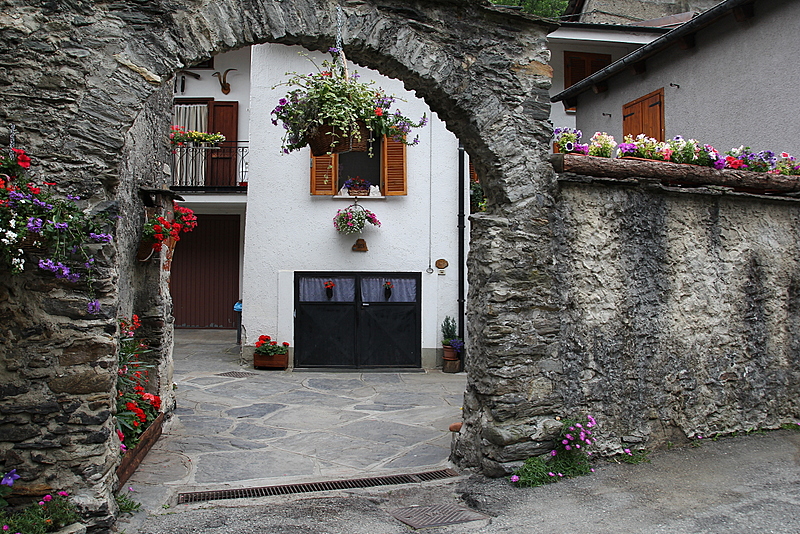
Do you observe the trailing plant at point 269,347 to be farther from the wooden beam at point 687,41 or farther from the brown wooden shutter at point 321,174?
the wooden beam at point 687,41

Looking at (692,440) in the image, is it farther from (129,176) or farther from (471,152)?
(129,176)

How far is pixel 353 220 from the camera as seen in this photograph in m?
10.5

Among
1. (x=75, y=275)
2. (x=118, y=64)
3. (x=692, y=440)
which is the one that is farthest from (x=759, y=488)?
(x=118, y=64)

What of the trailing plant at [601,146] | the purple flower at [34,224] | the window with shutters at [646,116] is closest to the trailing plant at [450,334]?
the window with shutters at [646,116]

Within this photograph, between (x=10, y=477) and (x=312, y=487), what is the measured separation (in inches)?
79.6

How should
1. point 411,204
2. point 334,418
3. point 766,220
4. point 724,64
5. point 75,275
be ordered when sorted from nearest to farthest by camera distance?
point 75,275 → point 766,220 → point 334,418 → point 724,64 → point 411,204

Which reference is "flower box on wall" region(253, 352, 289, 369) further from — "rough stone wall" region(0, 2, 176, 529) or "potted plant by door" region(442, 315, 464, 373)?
"rough stone wall" region(0, 2, 176, 529)

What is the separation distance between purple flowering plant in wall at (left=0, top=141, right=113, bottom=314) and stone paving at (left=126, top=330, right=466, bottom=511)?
5.78ft

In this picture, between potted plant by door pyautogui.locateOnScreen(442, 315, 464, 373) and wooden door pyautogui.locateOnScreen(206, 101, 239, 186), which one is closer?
potted plant by door pyautogui.locateOnScreen(442, 315, 464, 373)

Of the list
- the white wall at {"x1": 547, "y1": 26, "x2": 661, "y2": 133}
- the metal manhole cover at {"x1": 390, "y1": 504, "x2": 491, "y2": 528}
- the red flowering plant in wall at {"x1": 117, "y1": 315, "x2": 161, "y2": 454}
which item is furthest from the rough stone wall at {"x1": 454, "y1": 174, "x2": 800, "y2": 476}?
the white wall at {"x1": 547, "y1": 26, "x2": 661, "y2": 133}

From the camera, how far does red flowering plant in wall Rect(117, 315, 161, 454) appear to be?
197 inches

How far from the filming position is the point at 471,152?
15.8ft

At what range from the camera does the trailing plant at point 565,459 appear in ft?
15.0

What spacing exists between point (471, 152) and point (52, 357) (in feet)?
10.5
